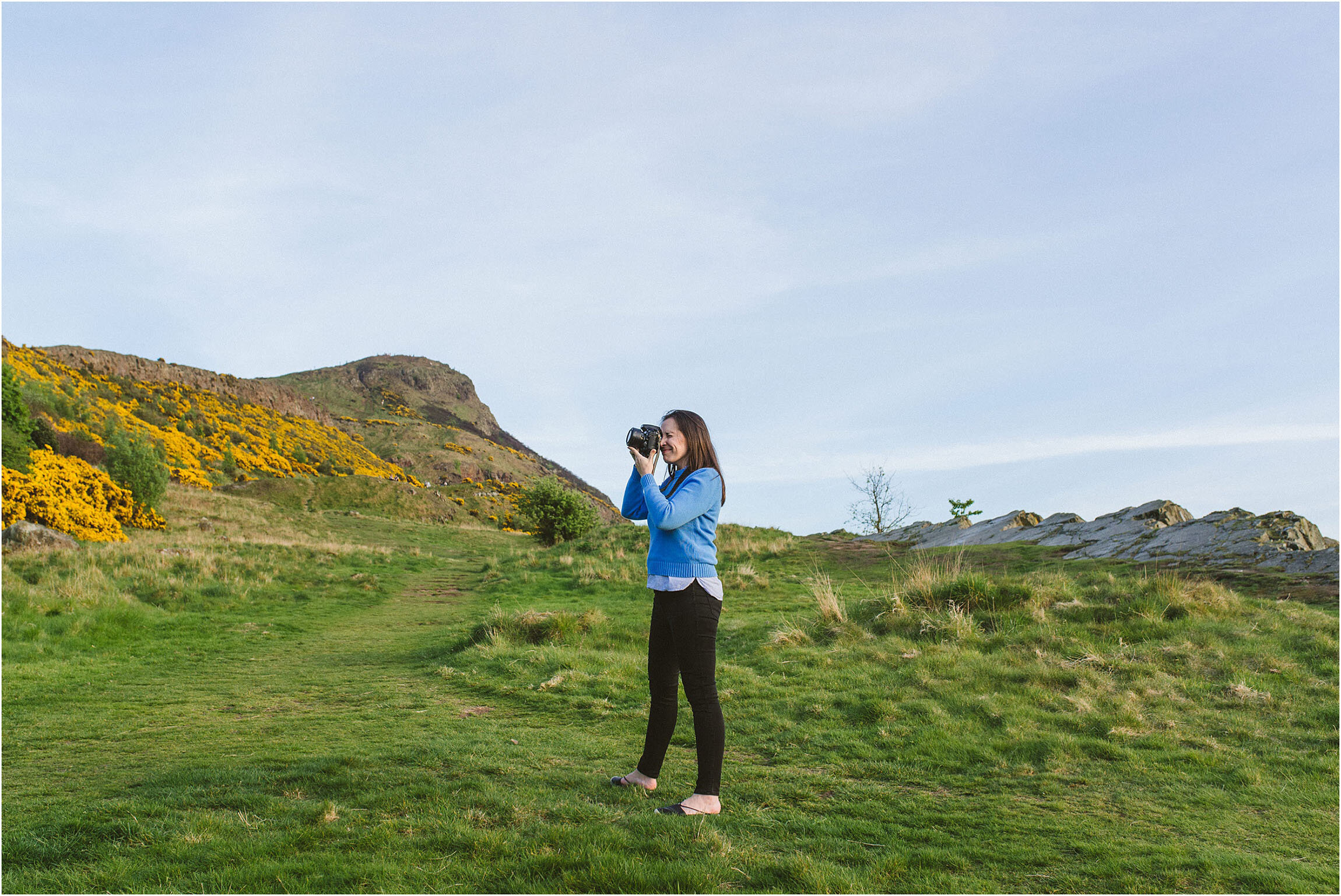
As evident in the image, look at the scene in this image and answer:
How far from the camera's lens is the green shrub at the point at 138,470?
25156mm

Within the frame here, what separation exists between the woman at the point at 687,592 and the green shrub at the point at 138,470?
27.1m

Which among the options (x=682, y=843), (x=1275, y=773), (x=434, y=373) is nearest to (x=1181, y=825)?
(x=1275, y=773)

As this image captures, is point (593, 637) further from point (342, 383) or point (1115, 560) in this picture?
point (342, 383)

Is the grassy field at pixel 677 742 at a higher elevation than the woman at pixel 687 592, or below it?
below

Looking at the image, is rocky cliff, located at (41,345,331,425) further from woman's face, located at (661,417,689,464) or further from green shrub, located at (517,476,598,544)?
woman's face, located at (661,417,689,464)

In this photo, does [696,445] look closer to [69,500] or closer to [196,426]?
[69,500]

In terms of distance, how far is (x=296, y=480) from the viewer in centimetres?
4512

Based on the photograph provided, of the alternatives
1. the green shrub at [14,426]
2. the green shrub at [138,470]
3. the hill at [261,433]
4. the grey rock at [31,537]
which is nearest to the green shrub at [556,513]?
the green shrub at [138,470]

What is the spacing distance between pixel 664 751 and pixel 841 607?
816 cm

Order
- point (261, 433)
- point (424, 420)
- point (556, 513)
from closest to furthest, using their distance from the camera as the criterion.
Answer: point (556, 513) → point (261, 433) → point (424, 420)

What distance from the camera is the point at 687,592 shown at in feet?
15.1

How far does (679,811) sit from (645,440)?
2.27m

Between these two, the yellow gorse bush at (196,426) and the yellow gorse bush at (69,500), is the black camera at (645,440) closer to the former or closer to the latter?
the yellow gorse bush at (69,500)

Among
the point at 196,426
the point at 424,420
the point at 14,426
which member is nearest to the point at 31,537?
the point at 14,426
